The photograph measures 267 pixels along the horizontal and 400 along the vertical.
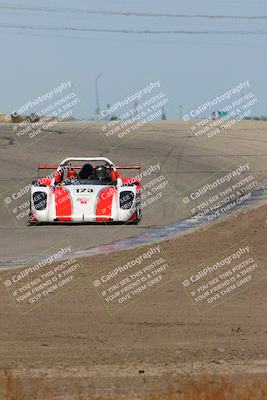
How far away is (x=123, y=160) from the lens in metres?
32.3

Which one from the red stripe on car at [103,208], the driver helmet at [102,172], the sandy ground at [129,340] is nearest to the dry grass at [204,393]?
the sandy ground at [129,340]

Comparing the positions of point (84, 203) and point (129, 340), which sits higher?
point (129, 340)

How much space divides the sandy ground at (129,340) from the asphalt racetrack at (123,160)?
5.08 m

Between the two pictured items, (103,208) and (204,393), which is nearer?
(204,393)

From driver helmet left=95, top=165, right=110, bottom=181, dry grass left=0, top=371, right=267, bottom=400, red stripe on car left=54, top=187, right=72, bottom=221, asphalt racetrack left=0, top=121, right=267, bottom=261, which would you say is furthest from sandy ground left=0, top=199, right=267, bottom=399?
driver helmet left=95, top=165, right=110, bottom=181

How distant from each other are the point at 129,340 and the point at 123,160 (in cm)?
2329

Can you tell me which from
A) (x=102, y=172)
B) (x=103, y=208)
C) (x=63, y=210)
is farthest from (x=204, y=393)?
(x=102, y=172)

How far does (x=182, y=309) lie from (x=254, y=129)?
34.3 meters

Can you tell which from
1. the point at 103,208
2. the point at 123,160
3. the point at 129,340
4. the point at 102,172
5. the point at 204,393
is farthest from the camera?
the point at 123,160

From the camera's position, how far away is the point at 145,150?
35031mm

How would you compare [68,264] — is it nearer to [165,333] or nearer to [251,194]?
[165,333]

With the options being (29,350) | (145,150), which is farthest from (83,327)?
(145,150)

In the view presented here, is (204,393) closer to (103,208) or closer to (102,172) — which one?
(103,208)

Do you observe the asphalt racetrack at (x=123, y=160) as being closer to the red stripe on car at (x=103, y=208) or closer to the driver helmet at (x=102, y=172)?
the red stripe on car at (x=103, y=208)
